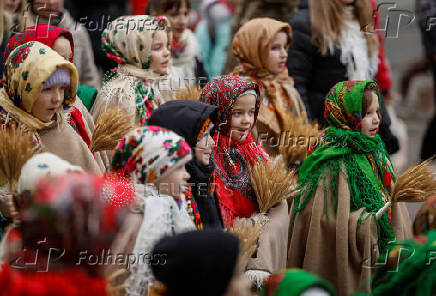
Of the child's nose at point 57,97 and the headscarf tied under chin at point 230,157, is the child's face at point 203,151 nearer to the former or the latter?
the headscarf tied under chin at point 230,157

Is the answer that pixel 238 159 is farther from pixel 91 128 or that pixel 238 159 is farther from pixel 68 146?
pixel 68 146

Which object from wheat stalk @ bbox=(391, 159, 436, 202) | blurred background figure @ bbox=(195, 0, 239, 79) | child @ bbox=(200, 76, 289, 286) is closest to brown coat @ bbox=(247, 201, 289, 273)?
child @ bbox=(200, 76, 289, 286)

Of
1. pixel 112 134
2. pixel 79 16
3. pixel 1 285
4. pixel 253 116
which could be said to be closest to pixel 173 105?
pixel 112 134

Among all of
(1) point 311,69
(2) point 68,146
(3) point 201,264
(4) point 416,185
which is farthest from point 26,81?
(1) point 311,69

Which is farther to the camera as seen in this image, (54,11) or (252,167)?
(54,11)

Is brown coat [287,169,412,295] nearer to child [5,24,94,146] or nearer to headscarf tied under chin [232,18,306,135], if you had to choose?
headscarf tied under chin [232,18,306,135]

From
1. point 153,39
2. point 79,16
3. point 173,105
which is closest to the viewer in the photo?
point 173,105

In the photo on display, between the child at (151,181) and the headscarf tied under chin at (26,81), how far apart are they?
0.78 m

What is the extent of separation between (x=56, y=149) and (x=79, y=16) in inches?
143

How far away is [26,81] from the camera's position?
14.0 ft

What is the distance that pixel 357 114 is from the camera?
5.04 m

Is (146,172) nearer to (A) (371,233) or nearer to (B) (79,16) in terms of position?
(A) (371,233)

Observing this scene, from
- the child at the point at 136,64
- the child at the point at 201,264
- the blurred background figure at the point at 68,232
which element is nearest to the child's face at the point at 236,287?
the child at the point at 201,264

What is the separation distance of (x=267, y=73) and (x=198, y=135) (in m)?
2.08
